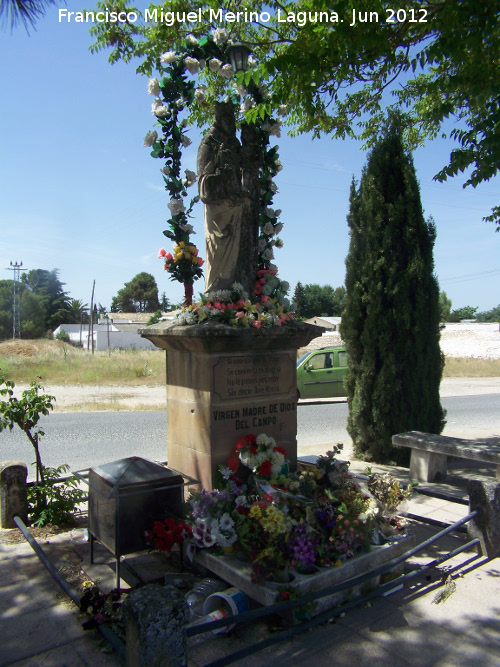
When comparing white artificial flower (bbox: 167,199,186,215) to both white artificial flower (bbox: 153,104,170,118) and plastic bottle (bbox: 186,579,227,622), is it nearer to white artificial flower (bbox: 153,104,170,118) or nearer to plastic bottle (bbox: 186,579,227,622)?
white artificial flower (bbox: 153,104,170,118)

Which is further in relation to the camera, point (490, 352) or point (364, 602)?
point (490, 352)

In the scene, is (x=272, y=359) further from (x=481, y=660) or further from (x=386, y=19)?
(x=386, y=19)

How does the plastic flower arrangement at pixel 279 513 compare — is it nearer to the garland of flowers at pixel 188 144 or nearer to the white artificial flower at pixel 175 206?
the garland of flowers at pixel 188 144

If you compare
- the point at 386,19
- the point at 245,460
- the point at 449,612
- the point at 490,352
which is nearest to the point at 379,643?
the point at 449,612

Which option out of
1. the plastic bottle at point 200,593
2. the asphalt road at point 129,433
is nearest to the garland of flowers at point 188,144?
the plastic bottle at point 200,593

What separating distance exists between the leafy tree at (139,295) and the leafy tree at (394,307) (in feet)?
227

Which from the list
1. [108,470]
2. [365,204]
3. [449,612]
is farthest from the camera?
[365,204]

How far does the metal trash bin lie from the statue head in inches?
133

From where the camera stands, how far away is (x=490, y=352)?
3516cm

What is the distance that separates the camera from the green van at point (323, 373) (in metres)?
15.1

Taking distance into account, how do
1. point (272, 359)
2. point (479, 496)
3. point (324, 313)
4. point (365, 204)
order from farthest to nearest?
point (324, 313), point (365, 204), point (272, 359), point (479, 496)

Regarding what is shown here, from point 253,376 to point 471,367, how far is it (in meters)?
28.4

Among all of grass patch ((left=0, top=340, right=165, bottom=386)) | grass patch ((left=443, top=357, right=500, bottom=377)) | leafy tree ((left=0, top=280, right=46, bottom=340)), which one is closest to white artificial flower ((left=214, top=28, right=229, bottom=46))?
grass patch ((left=0, top=340, right=165, bottom=386))

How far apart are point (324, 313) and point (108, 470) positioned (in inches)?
3291
